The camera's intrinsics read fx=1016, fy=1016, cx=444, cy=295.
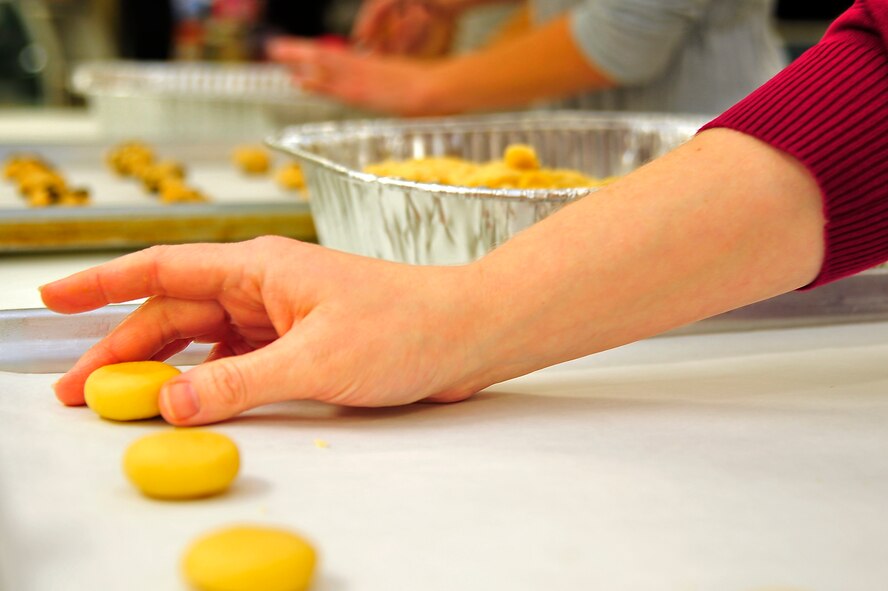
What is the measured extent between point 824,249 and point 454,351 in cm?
24

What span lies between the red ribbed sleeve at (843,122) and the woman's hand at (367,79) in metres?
1.29

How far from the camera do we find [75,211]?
3.64ft

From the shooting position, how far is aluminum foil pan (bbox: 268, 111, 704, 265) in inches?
31.5

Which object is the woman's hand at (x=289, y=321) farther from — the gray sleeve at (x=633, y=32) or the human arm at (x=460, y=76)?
the human arm at (x=460, y=76)

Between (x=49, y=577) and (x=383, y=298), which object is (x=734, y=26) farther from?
(x=49, y=577)

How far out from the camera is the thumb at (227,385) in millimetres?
578

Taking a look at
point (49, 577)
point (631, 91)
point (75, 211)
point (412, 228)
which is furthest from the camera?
point (631, 91)

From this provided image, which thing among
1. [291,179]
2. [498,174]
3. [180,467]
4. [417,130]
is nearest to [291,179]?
[291,179]

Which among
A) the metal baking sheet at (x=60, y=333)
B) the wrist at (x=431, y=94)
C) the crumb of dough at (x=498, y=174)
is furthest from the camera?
the wrist at (x=431, y=94)

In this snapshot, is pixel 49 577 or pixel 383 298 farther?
pixel 383 298

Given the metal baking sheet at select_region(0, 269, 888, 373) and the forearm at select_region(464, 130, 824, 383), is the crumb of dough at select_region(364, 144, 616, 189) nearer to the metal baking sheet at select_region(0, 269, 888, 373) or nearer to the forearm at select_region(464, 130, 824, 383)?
the metal baking sheet at select_region(0, 269, 888, 373)

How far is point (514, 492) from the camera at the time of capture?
1.68 feet

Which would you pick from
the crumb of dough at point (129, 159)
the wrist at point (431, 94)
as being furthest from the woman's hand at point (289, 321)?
the wrist at point (431, 94)

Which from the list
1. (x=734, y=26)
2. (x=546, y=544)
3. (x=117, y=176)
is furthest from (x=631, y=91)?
(x=546, y=544)
